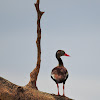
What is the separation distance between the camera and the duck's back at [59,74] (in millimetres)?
8586

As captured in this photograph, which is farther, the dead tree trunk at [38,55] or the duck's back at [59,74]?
the dead tree trunk at [38,55]

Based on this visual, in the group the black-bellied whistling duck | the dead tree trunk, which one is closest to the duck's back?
the black-bellied whistling duck

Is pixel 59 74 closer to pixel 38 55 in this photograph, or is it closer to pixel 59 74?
pixel 59 74

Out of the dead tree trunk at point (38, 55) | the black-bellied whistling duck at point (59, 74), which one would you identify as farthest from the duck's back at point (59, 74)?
the dead tree trunk at point (38, 55)

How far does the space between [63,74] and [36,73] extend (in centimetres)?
200

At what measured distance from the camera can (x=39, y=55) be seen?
34.6 feet

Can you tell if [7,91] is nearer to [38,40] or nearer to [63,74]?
[63,74]

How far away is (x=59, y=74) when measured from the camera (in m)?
8.66

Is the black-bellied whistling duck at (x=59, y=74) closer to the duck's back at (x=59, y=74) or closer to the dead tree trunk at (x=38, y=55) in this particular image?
the duck's back at (x=59, y=74)

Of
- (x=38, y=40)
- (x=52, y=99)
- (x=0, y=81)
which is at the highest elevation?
(x=38, y=40)

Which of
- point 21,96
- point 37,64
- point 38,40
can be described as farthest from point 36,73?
point 21,96

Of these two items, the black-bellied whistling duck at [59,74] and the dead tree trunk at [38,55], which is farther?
the dead tree trunk at [38,55]

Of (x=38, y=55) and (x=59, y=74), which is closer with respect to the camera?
(x=59, y=74)

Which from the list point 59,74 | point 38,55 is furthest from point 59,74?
point 38,55
